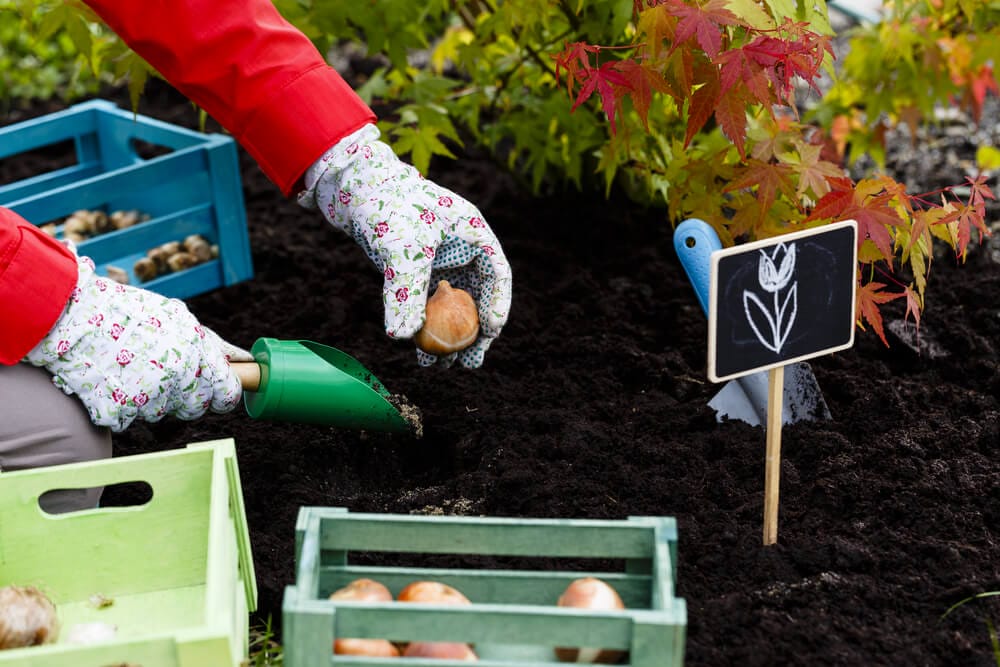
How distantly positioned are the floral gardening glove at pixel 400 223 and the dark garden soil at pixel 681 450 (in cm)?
35

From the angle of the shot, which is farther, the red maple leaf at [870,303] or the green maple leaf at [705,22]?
the red maple leaf at [870,303]

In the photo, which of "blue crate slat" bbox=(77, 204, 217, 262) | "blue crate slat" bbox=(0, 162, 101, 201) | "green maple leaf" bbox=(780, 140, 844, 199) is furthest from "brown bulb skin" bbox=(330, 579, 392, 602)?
"blue crate slat" bbox=(0, 162, 101, 201)

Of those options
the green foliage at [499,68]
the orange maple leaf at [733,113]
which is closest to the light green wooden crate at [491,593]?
the orange maple leaf at [733,113]

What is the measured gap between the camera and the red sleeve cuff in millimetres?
1825

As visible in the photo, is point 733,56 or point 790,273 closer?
point 790,273

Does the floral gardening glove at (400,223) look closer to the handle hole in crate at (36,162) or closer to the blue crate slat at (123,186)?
the blue crate slat at (123,186)

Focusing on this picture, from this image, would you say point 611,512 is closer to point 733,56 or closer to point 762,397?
Answer: point 762,397

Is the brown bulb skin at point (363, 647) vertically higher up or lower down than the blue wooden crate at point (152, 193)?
lower down

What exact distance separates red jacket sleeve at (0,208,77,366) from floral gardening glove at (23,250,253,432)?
0.03m

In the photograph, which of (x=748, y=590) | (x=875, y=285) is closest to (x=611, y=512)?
(x=748, y=590)

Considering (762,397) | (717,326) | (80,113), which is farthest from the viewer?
(80,113)

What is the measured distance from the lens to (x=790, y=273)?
1616 millimetres

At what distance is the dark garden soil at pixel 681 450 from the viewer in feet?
5.51

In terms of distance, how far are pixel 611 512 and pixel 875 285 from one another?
2.08ft
